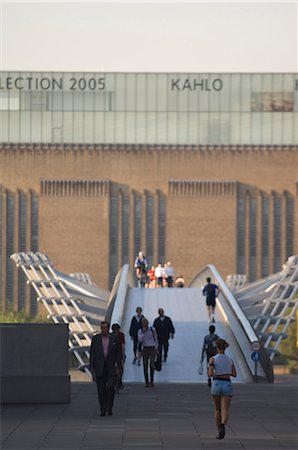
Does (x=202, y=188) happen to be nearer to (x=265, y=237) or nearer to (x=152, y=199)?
(x=152, y=199)

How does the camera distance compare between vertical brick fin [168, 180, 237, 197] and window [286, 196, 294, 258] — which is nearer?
vertical brick fin [168, 180, 237, 197]

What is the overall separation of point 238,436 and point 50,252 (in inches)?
3655

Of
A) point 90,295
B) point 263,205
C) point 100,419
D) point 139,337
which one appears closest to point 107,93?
point 263,205

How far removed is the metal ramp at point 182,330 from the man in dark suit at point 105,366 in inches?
431

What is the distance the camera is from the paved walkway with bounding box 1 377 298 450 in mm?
20953

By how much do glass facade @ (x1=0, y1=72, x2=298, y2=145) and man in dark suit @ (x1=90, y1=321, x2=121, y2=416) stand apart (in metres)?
92.4

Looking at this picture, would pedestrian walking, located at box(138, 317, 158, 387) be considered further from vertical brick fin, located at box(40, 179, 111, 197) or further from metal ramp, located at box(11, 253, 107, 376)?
vertical brick fin, located at box(40, 179, 111, 197)

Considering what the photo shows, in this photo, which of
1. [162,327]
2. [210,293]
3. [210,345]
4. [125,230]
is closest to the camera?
[210,345]

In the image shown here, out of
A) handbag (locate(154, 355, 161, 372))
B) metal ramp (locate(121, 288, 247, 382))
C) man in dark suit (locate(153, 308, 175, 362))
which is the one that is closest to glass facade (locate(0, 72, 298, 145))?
metal ramp (locate(121, 288, 247, 382))

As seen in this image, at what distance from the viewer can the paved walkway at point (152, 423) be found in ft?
68.7

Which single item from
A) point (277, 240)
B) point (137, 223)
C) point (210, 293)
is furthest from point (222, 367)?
point (137, 223)

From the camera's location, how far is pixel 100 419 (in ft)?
80.9

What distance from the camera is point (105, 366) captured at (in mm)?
25484

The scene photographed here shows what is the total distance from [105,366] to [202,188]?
89.6m
